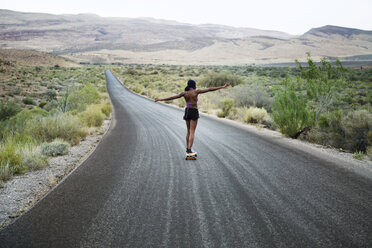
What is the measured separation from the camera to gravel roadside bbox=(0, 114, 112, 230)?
A: 3877mm

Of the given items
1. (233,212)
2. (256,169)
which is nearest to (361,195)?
(256,169)

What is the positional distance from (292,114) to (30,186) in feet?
28.0

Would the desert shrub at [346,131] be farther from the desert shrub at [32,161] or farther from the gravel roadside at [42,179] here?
the desert shrub at [32,161]

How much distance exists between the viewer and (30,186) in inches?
190

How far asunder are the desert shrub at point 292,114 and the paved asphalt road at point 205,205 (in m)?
2.99

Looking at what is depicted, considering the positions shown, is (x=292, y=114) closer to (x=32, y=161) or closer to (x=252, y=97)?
(x=32, y=161)

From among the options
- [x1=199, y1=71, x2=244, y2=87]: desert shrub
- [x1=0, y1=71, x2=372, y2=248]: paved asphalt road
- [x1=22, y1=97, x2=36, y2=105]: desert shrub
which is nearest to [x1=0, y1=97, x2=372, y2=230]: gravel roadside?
[x1=0, y1=71, x2=372, y2=248]: paved asphalt road

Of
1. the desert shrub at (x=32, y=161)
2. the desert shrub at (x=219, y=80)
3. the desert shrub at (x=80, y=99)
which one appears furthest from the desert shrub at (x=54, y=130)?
the desert shrub at (x=219, y=80)

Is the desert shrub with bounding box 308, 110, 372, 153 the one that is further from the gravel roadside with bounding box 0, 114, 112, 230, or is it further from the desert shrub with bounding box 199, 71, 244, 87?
the desert shrub with bounding box 199, 71, 244, 87

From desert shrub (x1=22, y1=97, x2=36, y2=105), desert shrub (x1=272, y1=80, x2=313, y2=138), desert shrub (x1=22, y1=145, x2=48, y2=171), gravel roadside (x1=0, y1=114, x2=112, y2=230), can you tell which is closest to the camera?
gravel roadside (x1=0, y1=114, x2=112, y2=230)

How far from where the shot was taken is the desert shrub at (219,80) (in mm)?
31906

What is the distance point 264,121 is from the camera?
13.1 m

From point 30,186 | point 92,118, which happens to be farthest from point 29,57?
point 30,186

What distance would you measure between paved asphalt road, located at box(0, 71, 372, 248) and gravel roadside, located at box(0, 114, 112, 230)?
0.26 meters
